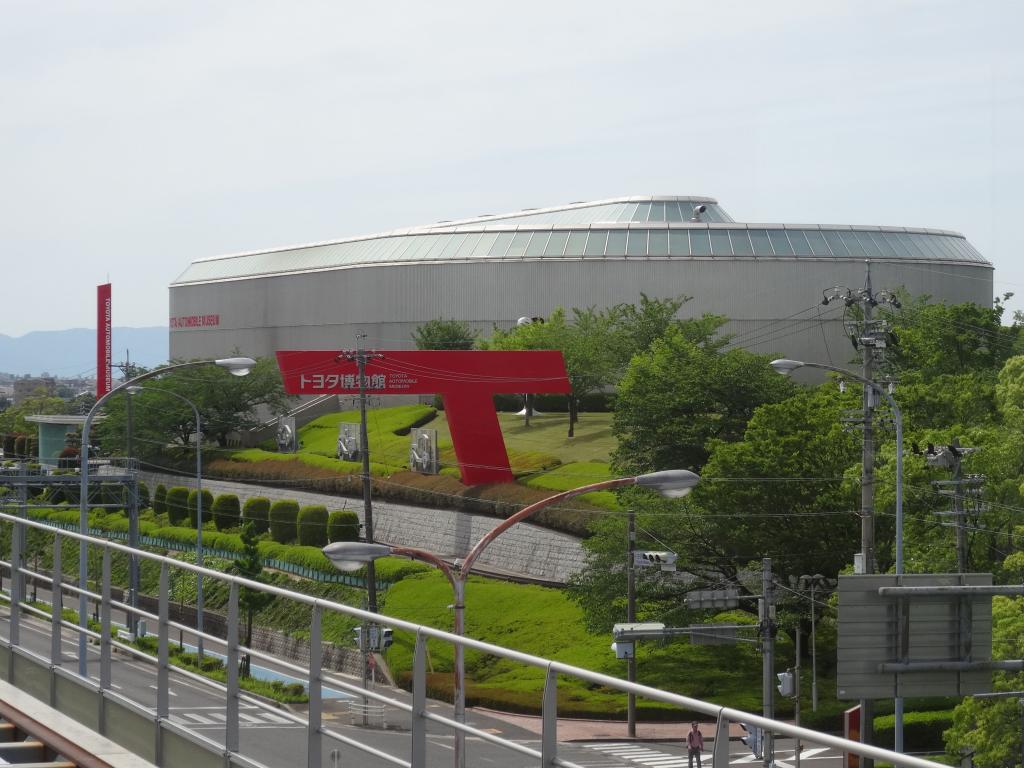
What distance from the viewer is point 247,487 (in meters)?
73.5

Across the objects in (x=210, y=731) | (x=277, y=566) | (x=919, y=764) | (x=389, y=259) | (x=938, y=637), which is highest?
(x=389, y=259)

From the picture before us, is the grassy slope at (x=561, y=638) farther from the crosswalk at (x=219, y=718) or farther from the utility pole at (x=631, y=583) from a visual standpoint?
the crosswalk at (x=219, y=718)

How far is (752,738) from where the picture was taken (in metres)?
5.38

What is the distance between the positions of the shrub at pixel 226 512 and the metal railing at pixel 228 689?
185 ft

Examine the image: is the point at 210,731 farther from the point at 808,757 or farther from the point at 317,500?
the point at 317,500

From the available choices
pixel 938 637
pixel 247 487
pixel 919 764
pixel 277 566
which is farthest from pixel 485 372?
pixel 919 764

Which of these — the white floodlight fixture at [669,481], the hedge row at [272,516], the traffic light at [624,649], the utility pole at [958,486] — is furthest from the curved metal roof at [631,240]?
the white floodlight fixture at [669,481]

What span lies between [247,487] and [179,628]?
66.1 metres

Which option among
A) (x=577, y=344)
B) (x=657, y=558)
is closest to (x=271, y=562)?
(x=577, y=344)

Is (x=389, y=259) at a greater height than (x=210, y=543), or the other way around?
(x=389, y=259)

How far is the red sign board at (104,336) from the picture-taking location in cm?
9531

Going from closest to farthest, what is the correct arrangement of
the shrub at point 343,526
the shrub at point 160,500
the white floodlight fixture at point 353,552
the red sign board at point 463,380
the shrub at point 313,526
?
the white floodlight fixture at point 353,552 → the red sign board at point 463,380 → the shrub at point 343,526 → the shrub at point 313,526 → the shrub at point 160,500

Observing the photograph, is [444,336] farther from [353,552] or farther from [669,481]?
[353,552]

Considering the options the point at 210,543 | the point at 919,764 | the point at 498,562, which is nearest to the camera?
the point at 919,764
